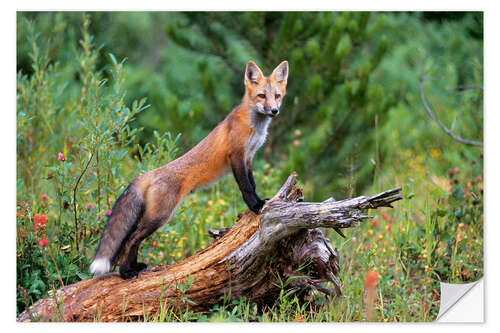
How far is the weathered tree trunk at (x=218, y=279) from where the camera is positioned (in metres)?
3.88

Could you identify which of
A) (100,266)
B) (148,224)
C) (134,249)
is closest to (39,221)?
(100,266)

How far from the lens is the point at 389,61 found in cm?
1039

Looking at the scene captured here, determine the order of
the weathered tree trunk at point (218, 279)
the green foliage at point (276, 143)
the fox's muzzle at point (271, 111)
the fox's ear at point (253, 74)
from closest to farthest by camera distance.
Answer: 1. the weathered tree trunk at point (218, 279)
2. the fox's muzzle at point (271, 111)
3. the fox's ear at point (253, 74)
4. the green foliage at point (276, 143)

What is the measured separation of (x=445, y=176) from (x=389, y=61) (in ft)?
15.5

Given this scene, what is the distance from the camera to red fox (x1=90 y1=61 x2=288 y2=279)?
13.1ft

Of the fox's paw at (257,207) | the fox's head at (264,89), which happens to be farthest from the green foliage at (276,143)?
the fox's head at (264,89)

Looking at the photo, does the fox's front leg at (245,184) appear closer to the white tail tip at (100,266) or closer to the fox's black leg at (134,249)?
the fox's black leg at (134,249)

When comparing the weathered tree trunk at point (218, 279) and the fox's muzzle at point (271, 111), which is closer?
the weathered tree trunk at point (218, 279)

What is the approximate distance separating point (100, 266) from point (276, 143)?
3580mm

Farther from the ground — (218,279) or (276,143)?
(276,143)

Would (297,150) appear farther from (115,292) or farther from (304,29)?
(115,292)

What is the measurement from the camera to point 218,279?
3.92 metres

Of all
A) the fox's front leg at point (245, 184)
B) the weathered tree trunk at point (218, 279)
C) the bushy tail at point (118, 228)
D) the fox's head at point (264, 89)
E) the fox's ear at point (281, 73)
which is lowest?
the weathered tree trunk at point (218, 279)

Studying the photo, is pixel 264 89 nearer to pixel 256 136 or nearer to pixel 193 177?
pixel 256 136
